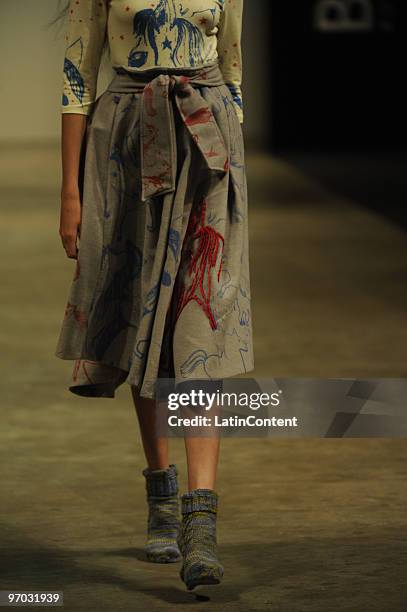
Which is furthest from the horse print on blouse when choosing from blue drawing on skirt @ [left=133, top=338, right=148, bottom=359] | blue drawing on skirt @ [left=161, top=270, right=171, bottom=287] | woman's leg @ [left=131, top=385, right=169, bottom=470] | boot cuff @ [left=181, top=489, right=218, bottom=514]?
boot cuff @ [left=181, top=489, right=218, bottom=514]

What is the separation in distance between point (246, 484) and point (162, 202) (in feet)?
3.48

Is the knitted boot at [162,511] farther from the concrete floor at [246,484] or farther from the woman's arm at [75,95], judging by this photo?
the woman's arm at [75,95]

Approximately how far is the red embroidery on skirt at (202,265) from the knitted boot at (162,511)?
1.29 feet

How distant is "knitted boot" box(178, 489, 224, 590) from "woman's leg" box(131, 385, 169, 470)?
220 millimetres

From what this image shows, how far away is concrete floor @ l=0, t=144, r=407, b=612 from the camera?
3.09 metres

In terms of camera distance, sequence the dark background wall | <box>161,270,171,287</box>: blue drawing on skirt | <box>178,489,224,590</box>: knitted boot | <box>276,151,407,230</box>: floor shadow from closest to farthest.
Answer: <box>178,489,224,590</box>: knitted boot, <box>161,270,171,287</box>: blue drawing on skirt, <box>276,151,407,230</box>: floor shadow, the dark background wall

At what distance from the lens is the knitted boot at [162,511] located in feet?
10.8

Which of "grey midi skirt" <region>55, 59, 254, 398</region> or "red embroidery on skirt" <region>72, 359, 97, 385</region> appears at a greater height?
"grey midi skirt" <region>55, 59, 254, 398</region>

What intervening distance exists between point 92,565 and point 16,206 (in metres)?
8.11

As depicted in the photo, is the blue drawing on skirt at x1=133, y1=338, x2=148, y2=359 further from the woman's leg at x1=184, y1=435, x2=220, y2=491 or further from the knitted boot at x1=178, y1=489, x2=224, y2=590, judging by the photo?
the knitted boot at x1=178, y1=489, x2=224, y2=590

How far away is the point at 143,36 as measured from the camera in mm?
3080

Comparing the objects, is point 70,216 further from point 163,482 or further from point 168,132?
point 163,482

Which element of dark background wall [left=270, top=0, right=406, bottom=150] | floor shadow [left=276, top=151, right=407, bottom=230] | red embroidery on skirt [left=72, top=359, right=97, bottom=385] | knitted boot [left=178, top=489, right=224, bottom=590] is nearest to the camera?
knitted boot [left=178, top=489, right=224, bottom=590]

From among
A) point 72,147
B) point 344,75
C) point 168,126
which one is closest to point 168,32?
point 168,126
